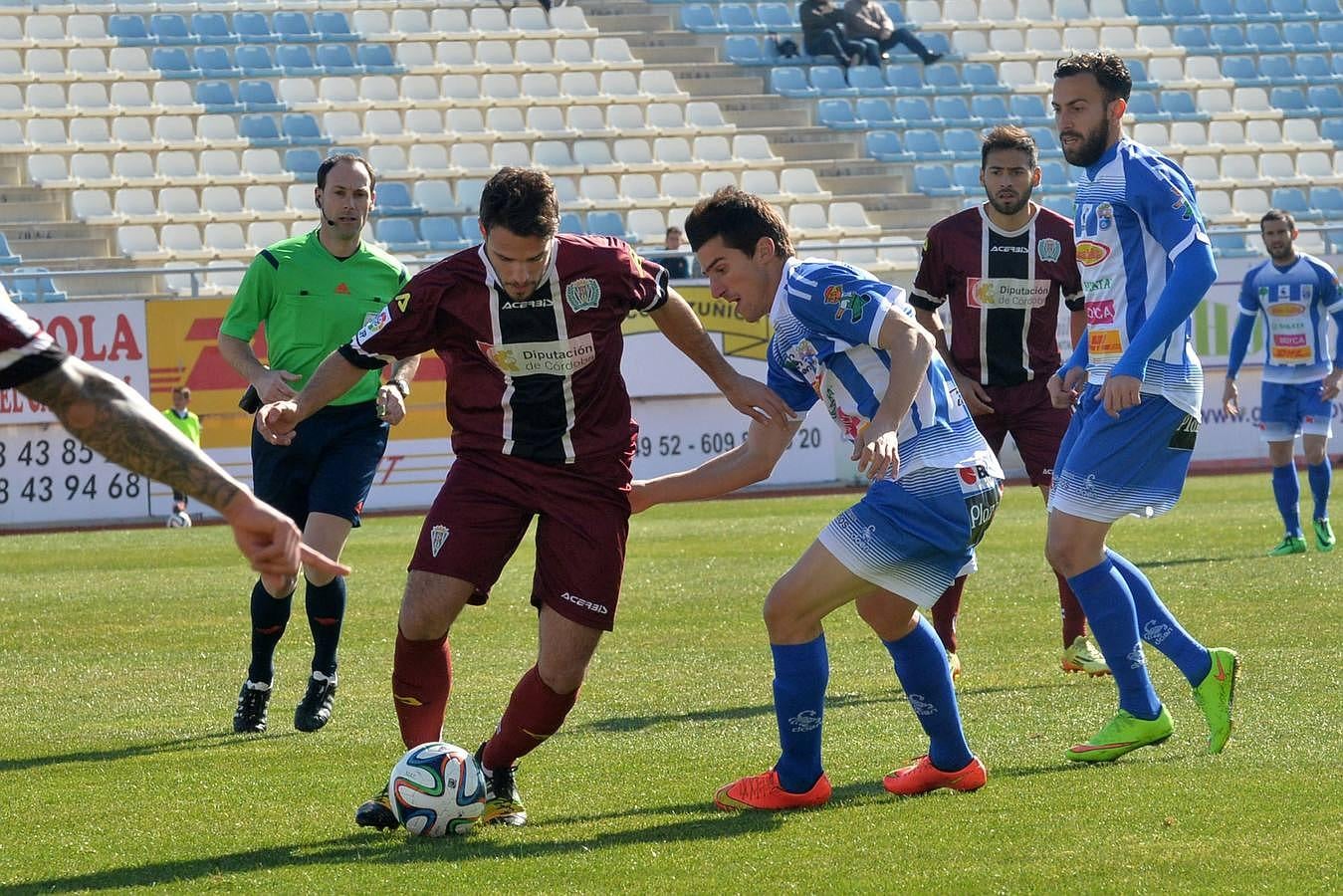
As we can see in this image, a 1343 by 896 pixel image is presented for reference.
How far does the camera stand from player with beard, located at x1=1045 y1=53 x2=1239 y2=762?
5.83 metres

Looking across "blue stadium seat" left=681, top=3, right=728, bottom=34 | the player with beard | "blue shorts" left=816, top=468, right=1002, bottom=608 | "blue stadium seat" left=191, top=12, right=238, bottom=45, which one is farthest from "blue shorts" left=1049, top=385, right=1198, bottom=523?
"blue stadium seat" left=681, top=3, right=728, bottom=34

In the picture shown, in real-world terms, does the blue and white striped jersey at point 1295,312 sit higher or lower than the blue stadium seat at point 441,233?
lower

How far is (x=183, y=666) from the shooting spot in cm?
891

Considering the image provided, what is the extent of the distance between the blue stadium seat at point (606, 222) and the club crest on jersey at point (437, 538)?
18.8 metres

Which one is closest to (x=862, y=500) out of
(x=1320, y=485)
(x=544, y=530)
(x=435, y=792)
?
(x=544, y=530)

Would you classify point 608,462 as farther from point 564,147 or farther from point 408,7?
point 408,7

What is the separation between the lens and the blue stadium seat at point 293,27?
26375 millimetres

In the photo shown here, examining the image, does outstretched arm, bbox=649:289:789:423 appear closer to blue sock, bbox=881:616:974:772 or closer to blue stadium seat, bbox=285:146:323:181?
blue sock, bbox=881:616:974:772

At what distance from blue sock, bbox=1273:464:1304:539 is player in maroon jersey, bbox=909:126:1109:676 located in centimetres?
513

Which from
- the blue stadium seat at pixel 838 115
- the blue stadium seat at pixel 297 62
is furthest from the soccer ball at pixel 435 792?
the blue stadium seat at pixel 838 115

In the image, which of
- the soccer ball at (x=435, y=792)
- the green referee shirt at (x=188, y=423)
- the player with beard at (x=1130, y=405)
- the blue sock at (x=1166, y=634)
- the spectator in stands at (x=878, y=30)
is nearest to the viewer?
the soccer ball at (x=435, y=792)

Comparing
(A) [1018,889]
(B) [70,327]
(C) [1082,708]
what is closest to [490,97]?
(B) [70,327]

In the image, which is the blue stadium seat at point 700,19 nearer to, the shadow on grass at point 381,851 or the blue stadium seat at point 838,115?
the blue stadium seat at point 838,115

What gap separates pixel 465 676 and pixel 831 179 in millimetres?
19387
